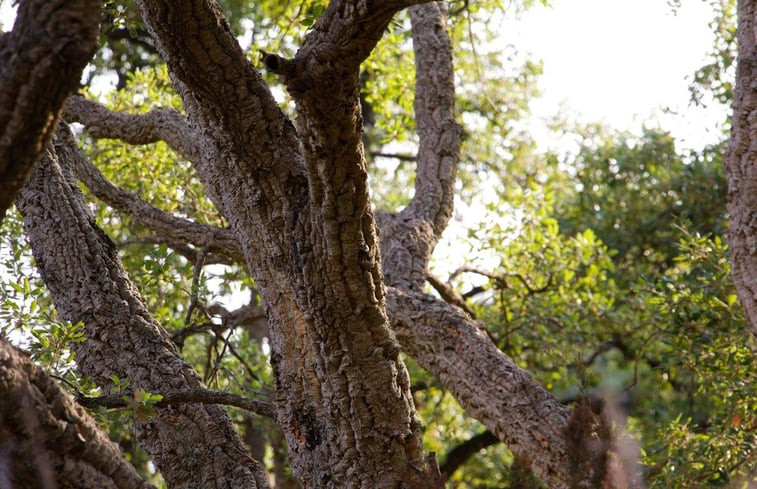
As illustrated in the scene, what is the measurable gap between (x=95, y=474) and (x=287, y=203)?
3.41ft

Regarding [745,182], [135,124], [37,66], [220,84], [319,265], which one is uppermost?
[135,124]

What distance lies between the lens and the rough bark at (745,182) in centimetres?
411

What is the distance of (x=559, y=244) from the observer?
7.72 meters

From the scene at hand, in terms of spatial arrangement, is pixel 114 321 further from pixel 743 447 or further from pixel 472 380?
pixel 743 447

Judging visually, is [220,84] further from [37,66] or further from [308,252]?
[37,66]

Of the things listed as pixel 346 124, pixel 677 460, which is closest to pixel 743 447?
pixel 677 460

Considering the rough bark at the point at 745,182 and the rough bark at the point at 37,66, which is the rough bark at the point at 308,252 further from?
the rough bark at the point at 745,182

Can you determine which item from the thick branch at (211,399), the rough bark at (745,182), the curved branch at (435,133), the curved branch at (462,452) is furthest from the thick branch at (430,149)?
the curved branch at (462,452)

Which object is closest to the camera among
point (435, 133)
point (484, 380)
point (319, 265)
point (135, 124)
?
point (319, 265)

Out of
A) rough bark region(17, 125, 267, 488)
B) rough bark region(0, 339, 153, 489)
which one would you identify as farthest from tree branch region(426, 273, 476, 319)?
rough bark region(0, 339, 153, 489)

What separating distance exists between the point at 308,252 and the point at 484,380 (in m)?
2.05

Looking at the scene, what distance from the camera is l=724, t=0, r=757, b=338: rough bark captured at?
411 cm

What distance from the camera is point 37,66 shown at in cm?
190

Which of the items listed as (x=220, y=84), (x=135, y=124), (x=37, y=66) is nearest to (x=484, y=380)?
(x=220, y=84)
